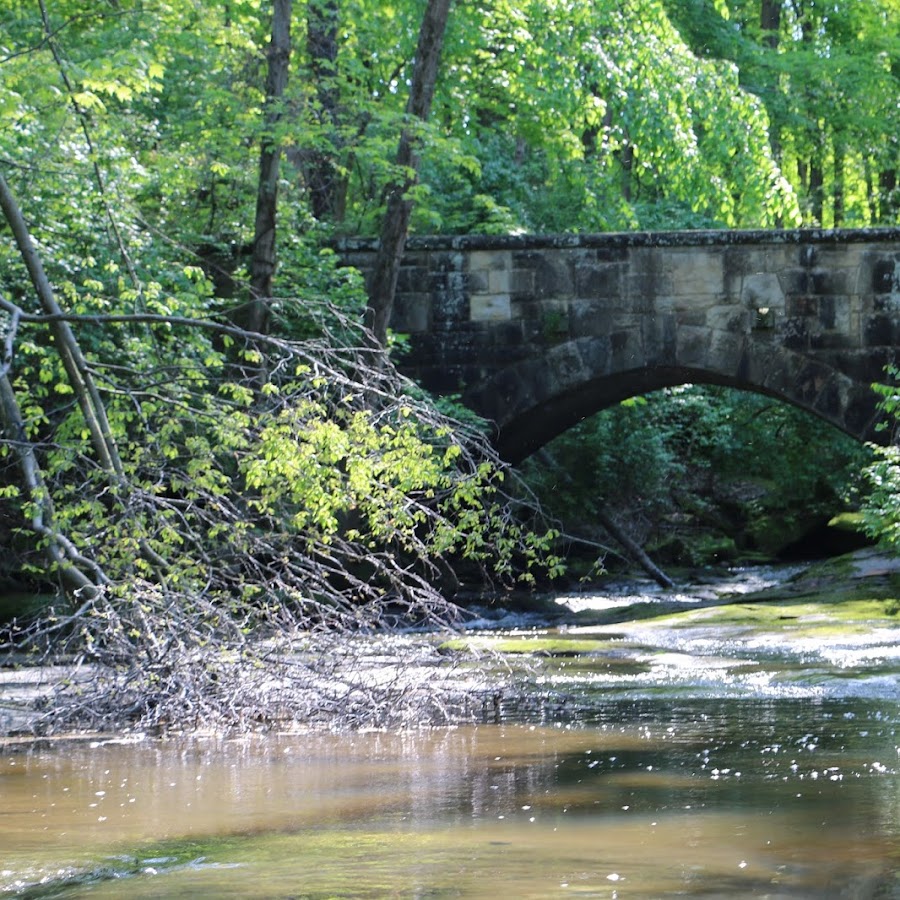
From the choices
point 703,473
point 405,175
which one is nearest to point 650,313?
point 405,175

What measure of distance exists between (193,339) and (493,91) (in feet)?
A: 26.6

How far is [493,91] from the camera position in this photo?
18.1 metres

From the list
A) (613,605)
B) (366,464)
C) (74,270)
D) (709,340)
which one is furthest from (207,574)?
(613,605)

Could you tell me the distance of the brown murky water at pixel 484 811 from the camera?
4.09 meters

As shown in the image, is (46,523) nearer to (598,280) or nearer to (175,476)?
(175,476)

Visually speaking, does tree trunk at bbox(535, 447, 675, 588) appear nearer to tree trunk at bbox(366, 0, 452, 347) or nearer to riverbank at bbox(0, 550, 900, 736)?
riverbank at bbox(0, 550, 900, 736)

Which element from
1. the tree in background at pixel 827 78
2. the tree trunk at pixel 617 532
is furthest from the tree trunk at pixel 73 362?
the tree in background at pixel 827 78

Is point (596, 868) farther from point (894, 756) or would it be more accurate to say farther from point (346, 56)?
point (346, 56)

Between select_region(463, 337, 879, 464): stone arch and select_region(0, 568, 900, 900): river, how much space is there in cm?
671

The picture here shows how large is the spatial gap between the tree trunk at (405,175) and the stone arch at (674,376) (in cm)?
158

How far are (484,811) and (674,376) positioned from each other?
1133cm

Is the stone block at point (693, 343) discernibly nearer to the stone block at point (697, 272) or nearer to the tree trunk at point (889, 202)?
the stone block at point (697, 272)

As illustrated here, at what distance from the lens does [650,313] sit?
609 inches

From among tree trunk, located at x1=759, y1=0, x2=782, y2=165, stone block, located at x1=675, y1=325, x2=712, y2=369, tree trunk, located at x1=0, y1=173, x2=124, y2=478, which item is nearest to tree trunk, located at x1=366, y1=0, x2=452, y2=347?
stone block, located at x1=675, y1=325, x2=712, y2=369
